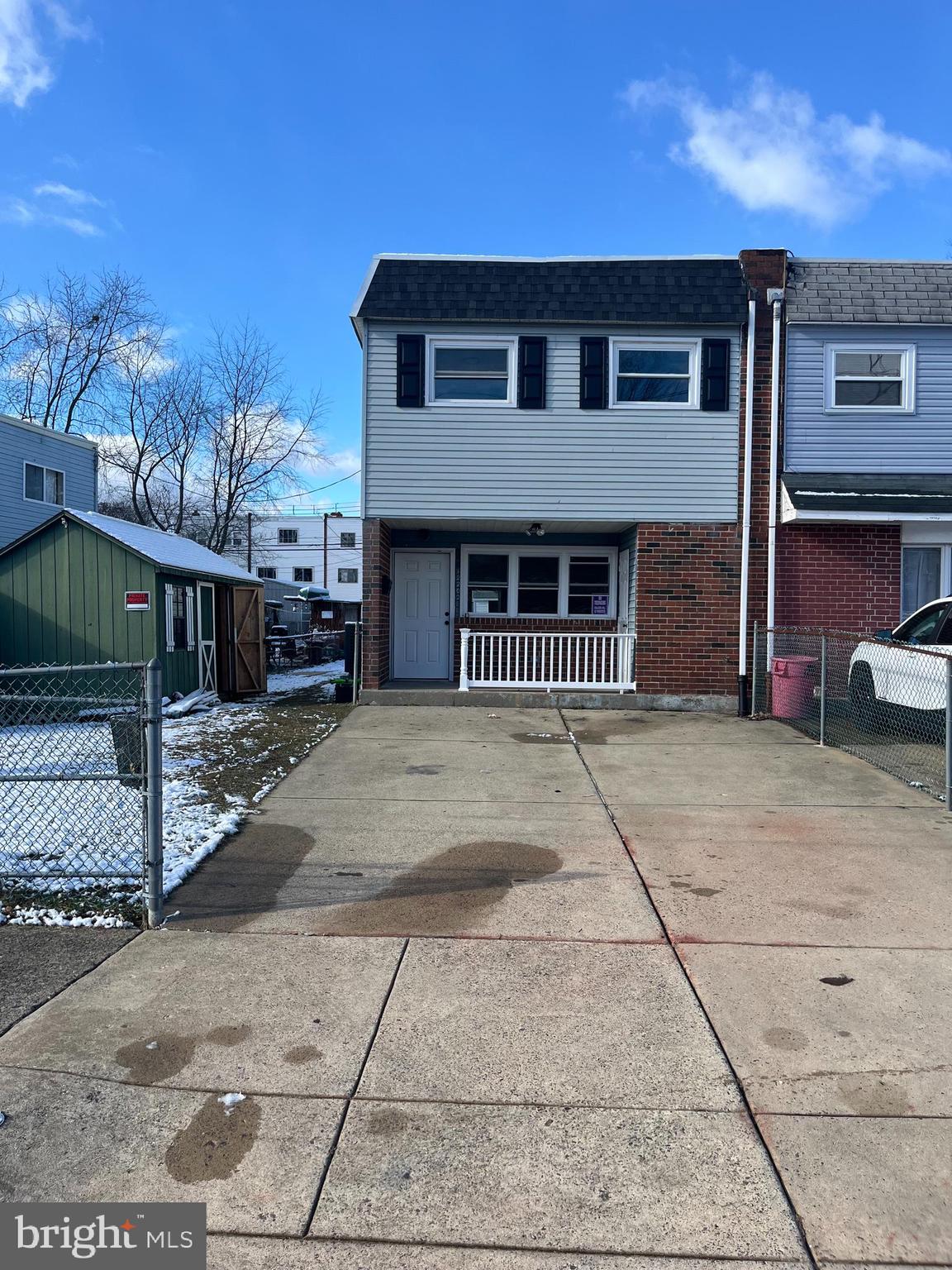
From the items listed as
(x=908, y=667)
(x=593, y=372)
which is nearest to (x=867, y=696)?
(x=908, y=667)

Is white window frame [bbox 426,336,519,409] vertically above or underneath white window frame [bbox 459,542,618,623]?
above

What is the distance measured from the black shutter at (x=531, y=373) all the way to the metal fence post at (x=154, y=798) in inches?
348

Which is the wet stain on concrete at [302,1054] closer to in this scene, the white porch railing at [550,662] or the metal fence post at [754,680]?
the white porch railing at [550,662]

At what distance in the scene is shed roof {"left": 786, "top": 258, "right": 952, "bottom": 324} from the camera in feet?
39.8

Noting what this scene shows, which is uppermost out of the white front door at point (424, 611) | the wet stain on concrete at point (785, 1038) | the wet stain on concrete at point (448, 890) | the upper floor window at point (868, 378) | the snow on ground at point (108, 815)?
the upper floor window at point (868, 378)

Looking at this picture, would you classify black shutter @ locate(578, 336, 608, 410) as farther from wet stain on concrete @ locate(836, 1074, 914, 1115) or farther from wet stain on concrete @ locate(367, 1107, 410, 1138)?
wet stain on concrete @ locate(367, 1107, 410, 1138)

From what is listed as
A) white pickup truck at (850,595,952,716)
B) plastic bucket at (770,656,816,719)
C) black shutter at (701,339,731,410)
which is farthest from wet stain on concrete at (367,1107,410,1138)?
black shutter at (701,339,731,410)

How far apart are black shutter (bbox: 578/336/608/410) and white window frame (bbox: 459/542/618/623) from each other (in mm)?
2674

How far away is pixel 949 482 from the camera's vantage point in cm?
1209

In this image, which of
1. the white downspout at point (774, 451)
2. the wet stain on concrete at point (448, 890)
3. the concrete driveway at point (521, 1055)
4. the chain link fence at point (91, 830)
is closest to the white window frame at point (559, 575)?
the white downspout at point (774, 451)

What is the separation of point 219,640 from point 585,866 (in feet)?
38.2

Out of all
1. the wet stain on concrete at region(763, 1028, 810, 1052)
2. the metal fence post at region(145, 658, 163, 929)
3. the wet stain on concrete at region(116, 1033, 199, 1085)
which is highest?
the metal fence post at region(145, 658, 163, 929)

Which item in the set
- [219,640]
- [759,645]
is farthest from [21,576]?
[759,645]

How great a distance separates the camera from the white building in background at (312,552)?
54844 millimetres
